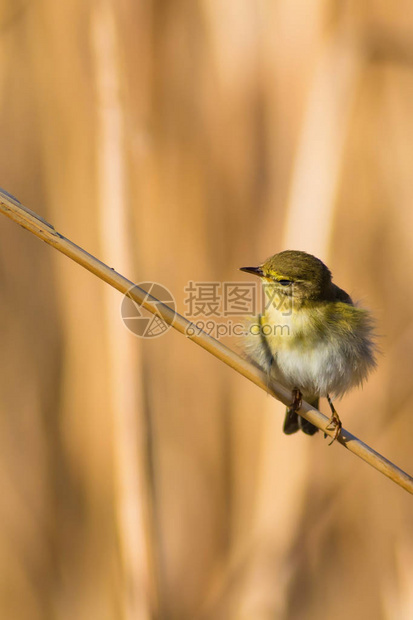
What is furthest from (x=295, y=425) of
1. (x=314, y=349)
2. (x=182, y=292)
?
(x=182, y=292)

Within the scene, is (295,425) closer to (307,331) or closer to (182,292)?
(307,331)

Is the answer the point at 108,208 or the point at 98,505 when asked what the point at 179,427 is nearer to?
the point at 98,505

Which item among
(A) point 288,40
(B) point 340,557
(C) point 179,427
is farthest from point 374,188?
(B) point 340,557

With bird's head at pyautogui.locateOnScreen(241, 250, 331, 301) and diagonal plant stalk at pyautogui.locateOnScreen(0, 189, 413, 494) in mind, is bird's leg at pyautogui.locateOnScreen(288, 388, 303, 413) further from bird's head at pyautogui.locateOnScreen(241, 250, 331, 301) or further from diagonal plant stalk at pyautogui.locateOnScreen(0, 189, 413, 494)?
bird's head at pyautogui.locateOnScreen(241, 250, 331, 301)

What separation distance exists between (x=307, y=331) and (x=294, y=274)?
0.15 m

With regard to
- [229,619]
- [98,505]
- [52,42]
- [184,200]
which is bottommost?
[229,619]

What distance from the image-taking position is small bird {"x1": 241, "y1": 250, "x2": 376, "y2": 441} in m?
1.45

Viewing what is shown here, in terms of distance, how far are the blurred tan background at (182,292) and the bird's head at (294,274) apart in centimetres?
18

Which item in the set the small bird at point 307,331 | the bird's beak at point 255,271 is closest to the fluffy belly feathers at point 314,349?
the small bird at point 307,331

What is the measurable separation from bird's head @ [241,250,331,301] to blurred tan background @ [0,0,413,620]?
180mm

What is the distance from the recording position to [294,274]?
1437mm

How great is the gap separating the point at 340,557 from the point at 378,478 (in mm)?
314

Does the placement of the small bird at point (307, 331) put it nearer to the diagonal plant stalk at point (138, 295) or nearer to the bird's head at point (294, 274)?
the bird's head at point (294, 274)

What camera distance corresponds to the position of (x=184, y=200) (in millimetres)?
1806
